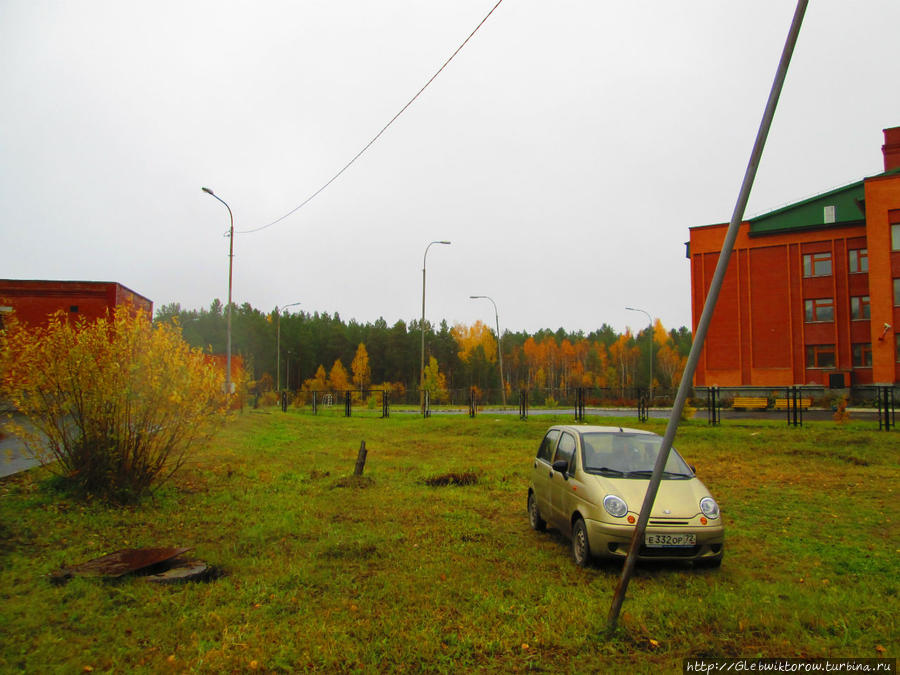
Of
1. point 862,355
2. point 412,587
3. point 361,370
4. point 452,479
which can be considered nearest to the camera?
point 412,587

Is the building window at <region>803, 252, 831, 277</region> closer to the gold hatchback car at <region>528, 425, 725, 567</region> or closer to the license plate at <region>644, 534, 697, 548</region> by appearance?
the gold hatchback car at <region>528, 425, 725, 567</region>

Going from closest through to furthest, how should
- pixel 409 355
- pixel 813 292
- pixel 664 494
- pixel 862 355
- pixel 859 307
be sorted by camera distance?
pixel 664 494
pixel 862 355
pixel 859 307
pixel 813 292
pixel 409 355

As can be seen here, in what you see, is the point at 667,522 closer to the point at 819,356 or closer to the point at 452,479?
the point at 452,479

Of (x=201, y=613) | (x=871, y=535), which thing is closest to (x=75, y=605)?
(x=201, y=613)

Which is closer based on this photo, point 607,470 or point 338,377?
point 607,470

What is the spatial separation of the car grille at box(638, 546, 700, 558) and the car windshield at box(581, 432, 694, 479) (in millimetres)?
997

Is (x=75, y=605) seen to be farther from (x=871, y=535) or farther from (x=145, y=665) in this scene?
(x=871, y=535)

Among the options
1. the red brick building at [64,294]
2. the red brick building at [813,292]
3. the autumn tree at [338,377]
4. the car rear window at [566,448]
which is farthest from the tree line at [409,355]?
the car rear window at [566,448]

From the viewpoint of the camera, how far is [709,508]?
675 cm

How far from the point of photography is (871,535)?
8273 millimetres

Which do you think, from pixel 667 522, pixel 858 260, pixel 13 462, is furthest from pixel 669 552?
pixel 858 260

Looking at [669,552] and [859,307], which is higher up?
[859,307]

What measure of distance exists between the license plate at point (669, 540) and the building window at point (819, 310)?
132 feet

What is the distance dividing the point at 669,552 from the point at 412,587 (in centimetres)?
281
